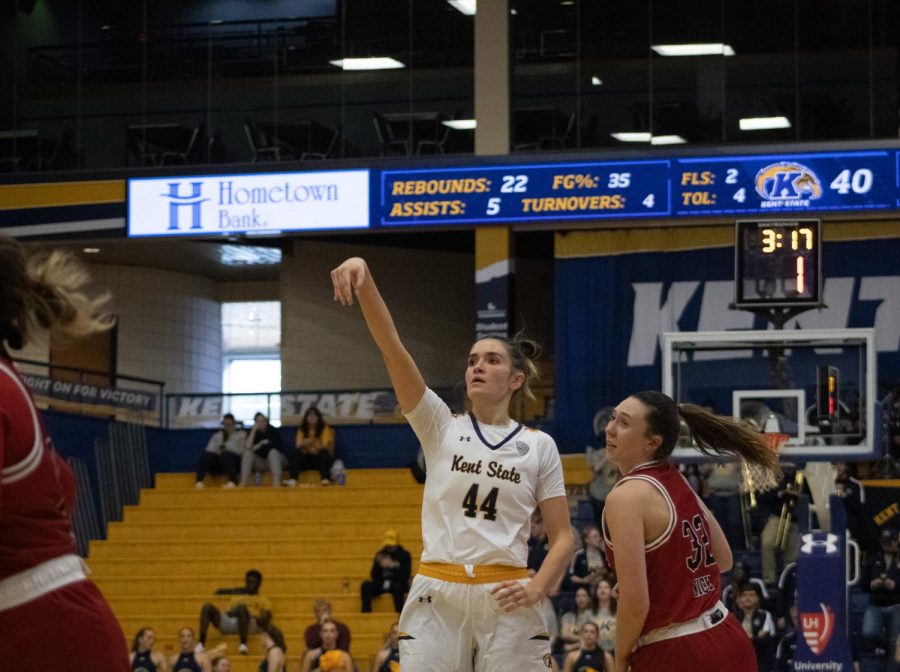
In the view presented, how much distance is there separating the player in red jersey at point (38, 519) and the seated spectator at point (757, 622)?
37.2 feet

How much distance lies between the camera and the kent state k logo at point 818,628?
12.2 m

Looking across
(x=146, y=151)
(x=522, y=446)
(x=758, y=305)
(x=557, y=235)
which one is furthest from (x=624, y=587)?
(x=146, y=151)

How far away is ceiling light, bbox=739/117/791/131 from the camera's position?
1881 cm

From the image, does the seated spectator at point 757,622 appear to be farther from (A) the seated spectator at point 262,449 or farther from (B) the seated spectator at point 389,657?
(A) the seated spectator at point 262,449

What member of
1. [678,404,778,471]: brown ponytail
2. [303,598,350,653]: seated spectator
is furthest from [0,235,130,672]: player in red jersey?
[303,598,350,653]: seated spectator

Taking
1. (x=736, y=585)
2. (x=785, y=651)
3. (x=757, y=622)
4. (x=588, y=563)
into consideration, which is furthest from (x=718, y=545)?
(x=588, y=563)

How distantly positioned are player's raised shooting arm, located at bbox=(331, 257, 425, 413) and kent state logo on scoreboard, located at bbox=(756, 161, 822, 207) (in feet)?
44.0

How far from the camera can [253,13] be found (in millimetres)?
21500

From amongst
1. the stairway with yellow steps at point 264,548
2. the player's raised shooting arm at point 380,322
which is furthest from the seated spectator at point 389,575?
the player's raised shooting arm at point 380,322

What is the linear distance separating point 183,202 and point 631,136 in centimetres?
592

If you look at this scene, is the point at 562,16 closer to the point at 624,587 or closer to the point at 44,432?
the point at 624,587

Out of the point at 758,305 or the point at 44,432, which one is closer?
the point at 44,432

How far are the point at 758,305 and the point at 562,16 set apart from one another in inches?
369

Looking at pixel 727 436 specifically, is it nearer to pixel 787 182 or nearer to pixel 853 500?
pixel 853 500
